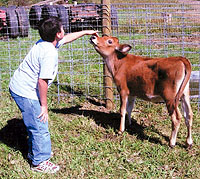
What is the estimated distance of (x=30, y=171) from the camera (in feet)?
13.4

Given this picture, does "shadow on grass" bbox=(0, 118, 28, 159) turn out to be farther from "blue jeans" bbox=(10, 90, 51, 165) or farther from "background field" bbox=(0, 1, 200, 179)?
"blue jeans" bbox=(10, 90, 51, 165)

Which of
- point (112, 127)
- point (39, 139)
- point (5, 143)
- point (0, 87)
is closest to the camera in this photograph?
point (39, 139)

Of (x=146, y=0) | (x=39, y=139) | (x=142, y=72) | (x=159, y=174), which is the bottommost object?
(x=159, y=174)

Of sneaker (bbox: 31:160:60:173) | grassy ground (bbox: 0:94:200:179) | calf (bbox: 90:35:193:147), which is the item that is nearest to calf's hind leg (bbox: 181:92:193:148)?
calf (bbox: 90:35:193:147)

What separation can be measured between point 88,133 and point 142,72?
4.37 ft

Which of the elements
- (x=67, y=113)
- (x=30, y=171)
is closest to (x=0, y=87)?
(x=67, y=113)

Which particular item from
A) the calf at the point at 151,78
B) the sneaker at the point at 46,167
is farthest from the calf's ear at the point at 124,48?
the sneaker at the point at 46,167

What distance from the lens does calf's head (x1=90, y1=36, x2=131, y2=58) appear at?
191 inches

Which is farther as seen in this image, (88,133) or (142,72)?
(88,133)

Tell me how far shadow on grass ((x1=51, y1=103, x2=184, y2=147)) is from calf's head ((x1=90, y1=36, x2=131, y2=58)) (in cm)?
120

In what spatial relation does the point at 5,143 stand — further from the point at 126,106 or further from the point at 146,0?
the point at 146,0

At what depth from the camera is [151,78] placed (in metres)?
4.51

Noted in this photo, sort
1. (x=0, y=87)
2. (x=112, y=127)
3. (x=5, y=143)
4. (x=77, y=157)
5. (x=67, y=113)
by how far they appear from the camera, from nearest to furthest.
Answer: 1. (x=77, y=157)
2. (x=5, y=143)
3. (x=112, y=127)
4. (x=67, y=113)
5. (x=0, y=87)

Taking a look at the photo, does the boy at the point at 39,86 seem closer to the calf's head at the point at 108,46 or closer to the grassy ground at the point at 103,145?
the grassy ground at the point at 103,145
